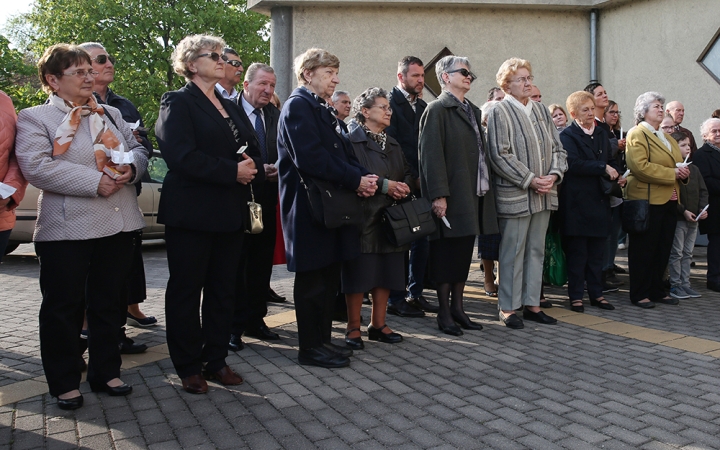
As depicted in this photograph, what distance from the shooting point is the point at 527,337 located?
560 centimetres

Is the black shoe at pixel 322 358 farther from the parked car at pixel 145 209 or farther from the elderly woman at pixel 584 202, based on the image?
the parked car at pixel 145 209

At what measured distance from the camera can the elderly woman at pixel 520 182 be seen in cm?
596

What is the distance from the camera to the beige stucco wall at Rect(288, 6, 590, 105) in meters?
12.1

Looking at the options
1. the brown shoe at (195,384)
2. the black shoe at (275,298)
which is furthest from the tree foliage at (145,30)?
the brown shoe at (195,384)

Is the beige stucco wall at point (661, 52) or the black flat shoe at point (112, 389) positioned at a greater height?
the beige stucco wall at point (661, 52)

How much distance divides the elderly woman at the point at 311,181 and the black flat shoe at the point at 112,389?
1175 millimetres

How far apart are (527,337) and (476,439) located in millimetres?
2301

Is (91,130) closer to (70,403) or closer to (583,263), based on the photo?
(70,403)

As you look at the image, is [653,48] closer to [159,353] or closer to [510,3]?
[510,3]

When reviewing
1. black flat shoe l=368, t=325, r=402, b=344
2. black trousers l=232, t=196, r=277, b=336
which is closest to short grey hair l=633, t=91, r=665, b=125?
black flat shoe l=368, t=325, r=402, b=344

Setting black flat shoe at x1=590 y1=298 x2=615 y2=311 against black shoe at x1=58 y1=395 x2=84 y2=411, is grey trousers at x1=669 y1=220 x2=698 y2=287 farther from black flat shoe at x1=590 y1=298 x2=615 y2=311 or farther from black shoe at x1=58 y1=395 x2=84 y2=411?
black shoe at x1=58 y1=395 x2=84 y2=411

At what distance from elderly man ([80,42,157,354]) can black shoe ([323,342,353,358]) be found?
1.34 metres

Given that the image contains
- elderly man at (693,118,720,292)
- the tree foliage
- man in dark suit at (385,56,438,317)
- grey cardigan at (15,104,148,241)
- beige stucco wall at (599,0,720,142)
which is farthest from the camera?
the tree foliage

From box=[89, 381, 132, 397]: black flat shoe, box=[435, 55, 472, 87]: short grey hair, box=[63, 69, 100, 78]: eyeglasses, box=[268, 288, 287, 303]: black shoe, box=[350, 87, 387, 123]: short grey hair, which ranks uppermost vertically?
box=[435, 55, 472, 87]: short grey hair
